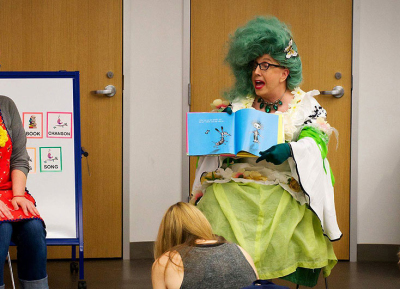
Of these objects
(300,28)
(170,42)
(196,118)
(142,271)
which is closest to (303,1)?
(300,28)

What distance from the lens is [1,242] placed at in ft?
8.08

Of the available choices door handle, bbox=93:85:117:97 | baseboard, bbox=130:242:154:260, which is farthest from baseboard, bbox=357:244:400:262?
door handle, bbox=93:85:117:97

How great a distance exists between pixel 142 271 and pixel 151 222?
0.48 metres

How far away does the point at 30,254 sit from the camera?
255 cm

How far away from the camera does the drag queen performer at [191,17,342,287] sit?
2.56m

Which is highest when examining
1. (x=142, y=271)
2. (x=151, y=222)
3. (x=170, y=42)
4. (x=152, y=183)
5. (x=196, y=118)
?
(x=170, y=42)

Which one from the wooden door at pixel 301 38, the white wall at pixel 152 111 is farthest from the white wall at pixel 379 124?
the white wall at pixel 152 111

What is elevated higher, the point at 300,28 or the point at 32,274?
the point at 300,28

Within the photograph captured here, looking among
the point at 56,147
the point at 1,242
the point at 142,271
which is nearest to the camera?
the point at 1,242

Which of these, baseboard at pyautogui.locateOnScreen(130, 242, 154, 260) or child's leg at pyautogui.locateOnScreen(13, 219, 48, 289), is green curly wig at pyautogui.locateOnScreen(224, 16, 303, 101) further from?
baseboard at pyautogui.locateOnScreen(130, 242, 154, 260)

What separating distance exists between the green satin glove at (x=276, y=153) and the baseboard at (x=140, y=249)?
77.6 inches

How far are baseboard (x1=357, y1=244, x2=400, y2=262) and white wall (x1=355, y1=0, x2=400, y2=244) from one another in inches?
1.5

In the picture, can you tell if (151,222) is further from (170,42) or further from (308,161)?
(308,161)

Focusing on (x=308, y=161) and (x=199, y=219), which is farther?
(x=308, y=161)
